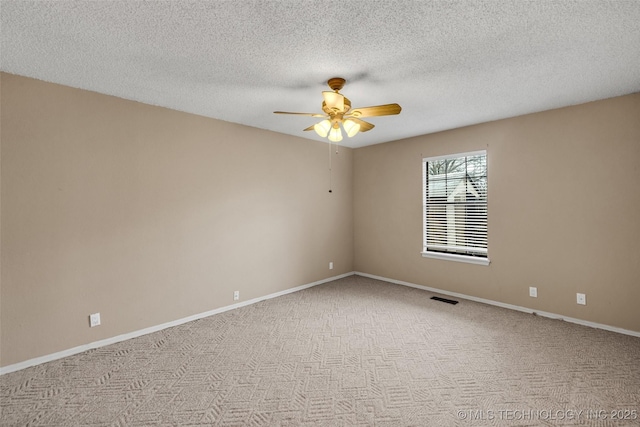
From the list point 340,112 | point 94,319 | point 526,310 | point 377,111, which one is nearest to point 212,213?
point 94,319

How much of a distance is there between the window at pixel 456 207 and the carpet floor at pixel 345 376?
3.71 ft

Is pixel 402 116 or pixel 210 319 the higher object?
pixel 402 116

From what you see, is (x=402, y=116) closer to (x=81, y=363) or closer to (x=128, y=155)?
(x=128, y=155)

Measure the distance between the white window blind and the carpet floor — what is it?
3.97ft

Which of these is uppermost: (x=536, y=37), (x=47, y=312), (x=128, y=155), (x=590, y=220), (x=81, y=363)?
(x=536, y=37)

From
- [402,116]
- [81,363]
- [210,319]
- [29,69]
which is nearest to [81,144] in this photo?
[29,69]

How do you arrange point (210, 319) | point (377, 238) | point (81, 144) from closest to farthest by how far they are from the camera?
point (81, 144)
point (210, 319)
point (377, 238)

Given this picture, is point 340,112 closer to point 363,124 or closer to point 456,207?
point 363,124

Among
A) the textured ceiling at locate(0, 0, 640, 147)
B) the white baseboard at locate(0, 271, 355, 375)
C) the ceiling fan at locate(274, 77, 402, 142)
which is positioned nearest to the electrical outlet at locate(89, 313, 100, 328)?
the white baseboard at locate(0, 271, 355, 375)

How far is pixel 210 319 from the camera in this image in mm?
3793

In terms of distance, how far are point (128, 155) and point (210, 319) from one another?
2.12 meters

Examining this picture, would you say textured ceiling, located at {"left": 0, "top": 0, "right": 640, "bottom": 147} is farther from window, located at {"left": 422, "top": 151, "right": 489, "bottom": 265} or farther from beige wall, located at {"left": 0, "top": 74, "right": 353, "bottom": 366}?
window, located at {"left": 422, "top": 151, "right": 489, "bottom": 265}

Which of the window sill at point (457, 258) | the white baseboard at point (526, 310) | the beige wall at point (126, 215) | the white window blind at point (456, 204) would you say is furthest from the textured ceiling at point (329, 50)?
the white baseboard at point (526, 310)

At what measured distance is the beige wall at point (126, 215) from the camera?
2.69m
